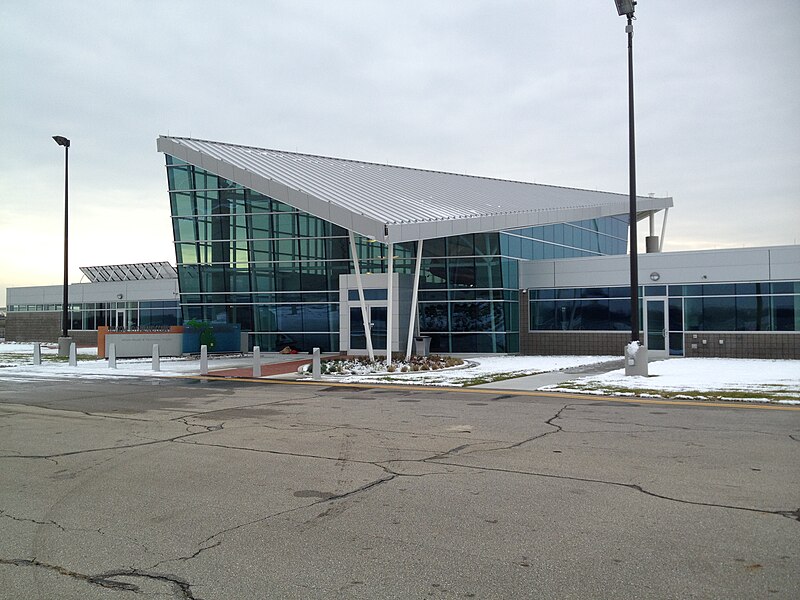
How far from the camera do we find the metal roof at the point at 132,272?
5269cm

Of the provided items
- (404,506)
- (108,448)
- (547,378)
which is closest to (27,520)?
(404,506)

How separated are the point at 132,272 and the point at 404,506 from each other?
51.6 metres

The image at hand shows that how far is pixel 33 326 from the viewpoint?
188ft

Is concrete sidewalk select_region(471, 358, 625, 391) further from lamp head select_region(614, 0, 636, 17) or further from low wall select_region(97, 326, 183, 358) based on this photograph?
low wall select_region(97, 326, 183, 358)

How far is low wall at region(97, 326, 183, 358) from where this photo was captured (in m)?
33.1

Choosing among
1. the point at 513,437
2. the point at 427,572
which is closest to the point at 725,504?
the point at 427,572

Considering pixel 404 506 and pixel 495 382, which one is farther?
pixel 495 382

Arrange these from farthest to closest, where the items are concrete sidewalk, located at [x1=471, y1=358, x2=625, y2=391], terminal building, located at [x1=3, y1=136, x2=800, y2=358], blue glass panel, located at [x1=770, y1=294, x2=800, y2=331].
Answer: terminal building, located at [x1=3, y1=136, x2=800, y2=358] < blue glass panel, located at [x1=770, y1=294, x2=800, y2=331] < concrete sidewalk, located at [x1=471, y1=358, x2=625, y2=391]

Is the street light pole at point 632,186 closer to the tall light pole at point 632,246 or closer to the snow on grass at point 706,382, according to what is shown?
the tall light pole at point 632,246

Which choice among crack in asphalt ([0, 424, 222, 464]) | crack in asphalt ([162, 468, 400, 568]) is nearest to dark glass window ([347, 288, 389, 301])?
crack in asphalt ([0, 424, 222, 464])

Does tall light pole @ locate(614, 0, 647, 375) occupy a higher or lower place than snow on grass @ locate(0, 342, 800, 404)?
higher

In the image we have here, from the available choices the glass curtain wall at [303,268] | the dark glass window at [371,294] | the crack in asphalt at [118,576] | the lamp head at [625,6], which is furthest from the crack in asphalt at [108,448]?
the glass curtain wall at [303,268]

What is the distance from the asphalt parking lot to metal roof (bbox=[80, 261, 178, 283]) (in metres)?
41.5

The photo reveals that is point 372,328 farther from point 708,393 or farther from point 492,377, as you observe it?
point 708,393
